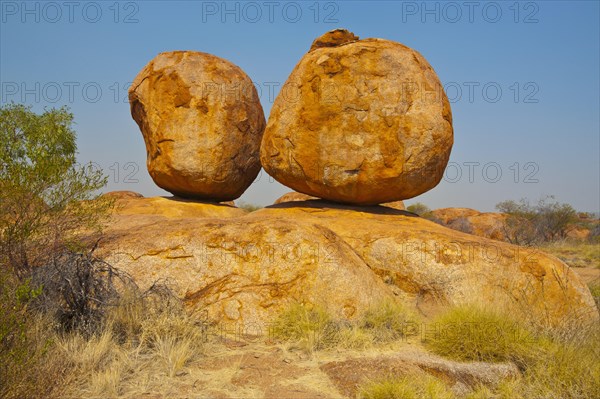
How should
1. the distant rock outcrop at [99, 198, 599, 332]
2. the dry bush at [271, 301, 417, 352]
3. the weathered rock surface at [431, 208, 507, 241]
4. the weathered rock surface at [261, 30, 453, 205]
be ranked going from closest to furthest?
the dry bush at [271, 301, 417, 352]
the distant rock outcrop at [99, 198, 599, 332]
the weathered rock surface at [261, 30, 453, 205]
the weathered rock surface at [431, 208, 507, 241]

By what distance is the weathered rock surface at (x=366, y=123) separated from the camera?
8.18 m

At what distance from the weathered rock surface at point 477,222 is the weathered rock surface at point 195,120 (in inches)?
478

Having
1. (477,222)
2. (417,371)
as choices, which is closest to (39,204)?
(417,371)

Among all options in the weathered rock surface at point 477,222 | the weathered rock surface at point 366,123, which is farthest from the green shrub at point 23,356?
the weathered rock surface at point 477,222

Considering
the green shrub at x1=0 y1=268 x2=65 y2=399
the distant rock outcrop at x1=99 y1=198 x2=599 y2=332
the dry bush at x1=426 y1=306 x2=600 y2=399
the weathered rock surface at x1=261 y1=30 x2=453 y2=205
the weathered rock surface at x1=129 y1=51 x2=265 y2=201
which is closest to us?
the green shrub at x1=0 y1=268 x2=65 y2=399

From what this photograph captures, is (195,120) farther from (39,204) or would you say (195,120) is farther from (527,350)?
(527,350)

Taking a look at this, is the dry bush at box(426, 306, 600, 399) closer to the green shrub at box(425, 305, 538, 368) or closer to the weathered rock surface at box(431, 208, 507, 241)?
the green shrub at box(425, 305, 538, 368)

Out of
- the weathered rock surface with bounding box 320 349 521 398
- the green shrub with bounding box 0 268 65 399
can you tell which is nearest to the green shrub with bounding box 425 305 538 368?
the weathered rock surface with bounding box 320 349 521 398

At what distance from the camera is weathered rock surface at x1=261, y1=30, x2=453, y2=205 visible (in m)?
8.18

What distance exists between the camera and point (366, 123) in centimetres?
823

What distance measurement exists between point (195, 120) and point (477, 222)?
14.2m

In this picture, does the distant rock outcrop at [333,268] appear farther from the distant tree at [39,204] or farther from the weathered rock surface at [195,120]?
the weathered rock surface at [195,120]

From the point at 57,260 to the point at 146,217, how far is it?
267cm

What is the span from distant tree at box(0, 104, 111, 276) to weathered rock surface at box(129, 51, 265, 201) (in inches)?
151
